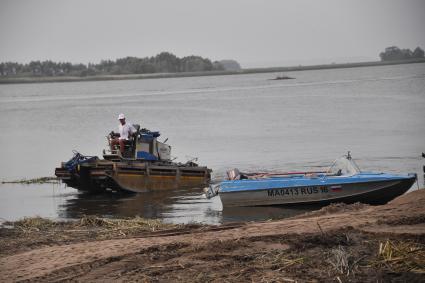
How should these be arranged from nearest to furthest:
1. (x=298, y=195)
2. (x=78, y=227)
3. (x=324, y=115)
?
(x=78, y=227) < (x=298, y=195) < (x=324, y=115)

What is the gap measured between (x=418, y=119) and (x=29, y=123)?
31.1 metres

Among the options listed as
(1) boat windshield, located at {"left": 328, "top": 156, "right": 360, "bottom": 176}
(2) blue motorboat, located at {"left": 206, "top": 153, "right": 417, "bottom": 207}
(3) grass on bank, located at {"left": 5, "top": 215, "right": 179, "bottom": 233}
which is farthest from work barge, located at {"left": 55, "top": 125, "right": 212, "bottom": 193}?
(1) boat windshield, located at {"left": 328, "top": 156, "right": 360, "bottom": 176}

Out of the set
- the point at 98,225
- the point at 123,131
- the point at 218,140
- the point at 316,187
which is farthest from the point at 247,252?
the point at 218,140

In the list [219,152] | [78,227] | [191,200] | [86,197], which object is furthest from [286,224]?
[219,152]

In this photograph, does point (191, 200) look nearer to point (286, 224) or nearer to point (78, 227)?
point (78, 227)

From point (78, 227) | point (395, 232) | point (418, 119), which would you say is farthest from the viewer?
point (418, 119)

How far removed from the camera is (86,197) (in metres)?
22.8

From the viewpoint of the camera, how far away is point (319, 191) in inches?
709

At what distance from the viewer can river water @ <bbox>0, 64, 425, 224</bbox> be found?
20.8 m

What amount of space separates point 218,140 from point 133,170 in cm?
1718

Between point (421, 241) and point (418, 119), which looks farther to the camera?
point (418, 119)

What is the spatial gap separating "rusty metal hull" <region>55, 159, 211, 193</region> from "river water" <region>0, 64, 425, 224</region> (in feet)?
1.24

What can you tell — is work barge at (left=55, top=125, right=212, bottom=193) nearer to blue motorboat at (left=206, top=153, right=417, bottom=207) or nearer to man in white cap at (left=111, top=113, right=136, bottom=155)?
man in white cap at (left=111, top=113, right=136, bottom=155)

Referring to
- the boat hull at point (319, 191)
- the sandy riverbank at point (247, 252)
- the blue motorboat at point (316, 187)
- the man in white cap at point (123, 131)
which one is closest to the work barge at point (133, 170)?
the man in white cap at point (123, 131)
